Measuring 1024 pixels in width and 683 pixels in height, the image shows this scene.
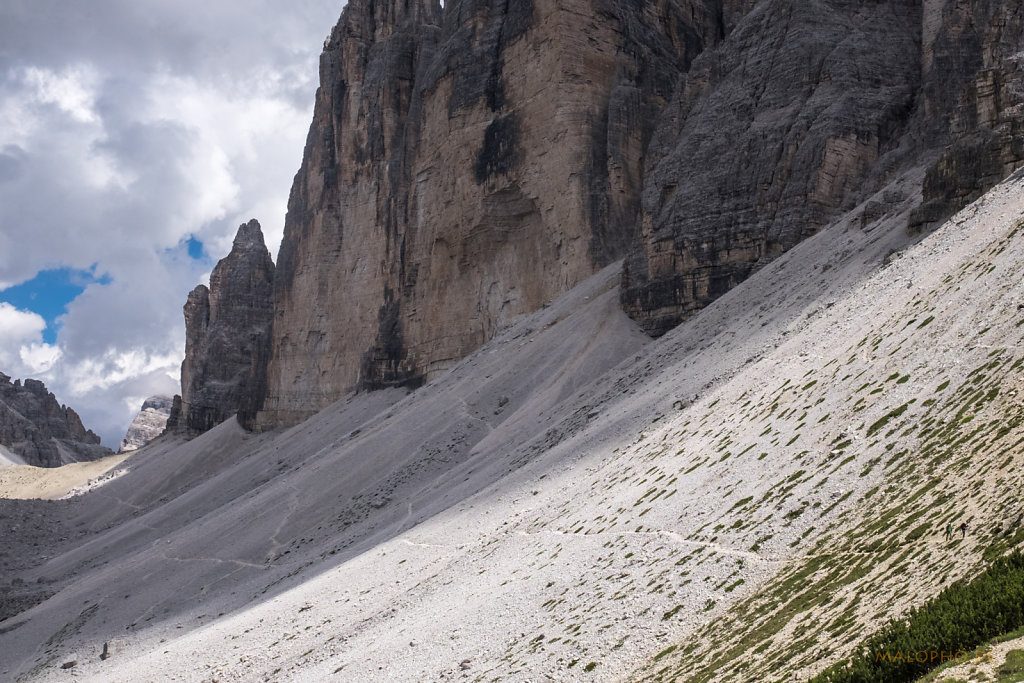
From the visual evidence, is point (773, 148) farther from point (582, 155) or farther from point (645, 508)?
point (645, 508)

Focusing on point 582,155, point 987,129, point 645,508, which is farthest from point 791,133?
point 645,508

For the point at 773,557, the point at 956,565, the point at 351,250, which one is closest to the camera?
the point at 956,565

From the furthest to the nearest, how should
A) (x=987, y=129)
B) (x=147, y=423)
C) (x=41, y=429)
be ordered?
(x=147, y=423)
(x=41, y=429)
(x=987, y=129)

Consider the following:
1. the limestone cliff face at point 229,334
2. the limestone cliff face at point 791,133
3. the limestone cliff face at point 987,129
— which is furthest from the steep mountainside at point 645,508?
the limestone cliff face at point 229,334

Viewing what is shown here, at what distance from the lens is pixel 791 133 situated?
140 feet

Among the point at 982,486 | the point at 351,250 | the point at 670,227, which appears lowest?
the point at 982,486

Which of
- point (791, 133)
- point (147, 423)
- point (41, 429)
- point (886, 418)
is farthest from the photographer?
point (147, 423)

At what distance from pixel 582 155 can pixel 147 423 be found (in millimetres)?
125791

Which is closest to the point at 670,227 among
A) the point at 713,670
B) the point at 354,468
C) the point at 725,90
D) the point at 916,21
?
the point at 725,90

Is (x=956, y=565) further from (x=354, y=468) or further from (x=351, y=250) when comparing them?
(x=351, y=250)

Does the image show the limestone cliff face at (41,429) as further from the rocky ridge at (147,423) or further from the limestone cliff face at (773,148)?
the limestone cliff face at (773,148)

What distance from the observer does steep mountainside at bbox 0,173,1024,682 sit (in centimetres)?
1408

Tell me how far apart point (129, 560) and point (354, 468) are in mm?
12136

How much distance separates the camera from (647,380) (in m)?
35.5
